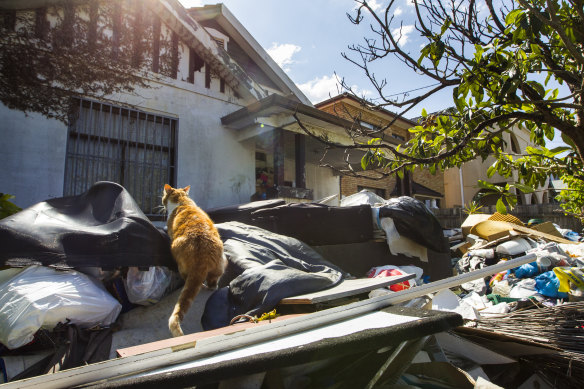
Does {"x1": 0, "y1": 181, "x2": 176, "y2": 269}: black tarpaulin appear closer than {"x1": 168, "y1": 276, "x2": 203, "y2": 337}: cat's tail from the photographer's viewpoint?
No

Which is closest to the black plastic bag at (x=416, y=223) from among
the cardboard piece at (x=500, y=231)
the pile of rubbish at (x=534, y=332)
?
the pile of rubbish at (x=534, y=332)

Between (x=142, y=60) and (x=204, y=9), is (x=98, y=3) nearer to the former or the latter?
(x=142, y=60)

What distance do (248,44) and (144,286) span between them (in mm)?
7720

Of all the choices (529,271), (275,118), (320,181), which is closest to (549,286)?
(529,271)

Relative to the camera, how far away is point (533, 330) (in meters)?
1.98

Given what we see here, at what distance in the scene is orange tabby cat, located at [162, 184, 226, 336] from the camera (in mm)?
2582

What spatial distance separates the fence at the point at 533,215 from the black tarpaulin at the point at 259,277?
8.60m

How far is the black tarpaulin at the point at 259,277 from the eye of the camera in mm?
2588

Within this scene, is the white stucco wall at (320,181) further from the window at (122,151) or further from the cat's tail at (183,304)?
the cat's tail at (183,304)

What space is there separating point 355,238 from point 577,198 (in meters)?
2.87

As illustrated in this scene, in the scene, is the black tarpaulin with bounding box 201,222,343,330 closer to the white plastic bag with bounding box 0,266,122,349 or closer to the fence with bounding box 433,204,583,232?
the white plastic bag with bounding box 0,266,122,349

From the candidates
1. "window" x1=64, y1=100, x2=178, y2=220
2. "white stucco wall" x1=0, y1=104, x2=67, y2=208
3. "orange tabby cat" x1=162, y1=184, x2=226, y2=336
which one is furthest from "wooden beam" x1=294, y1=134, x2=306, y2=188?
"white stucco wall" x1=0, y1=104, x2=67, y2=208

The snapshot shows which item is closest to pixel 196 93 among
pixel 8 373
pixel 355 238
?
pixel 355 238

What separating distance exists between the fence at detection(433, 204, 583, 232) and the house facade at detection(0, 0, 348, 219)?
515 centimetres
